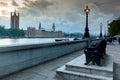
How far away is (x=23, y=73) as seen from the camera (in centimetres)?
687

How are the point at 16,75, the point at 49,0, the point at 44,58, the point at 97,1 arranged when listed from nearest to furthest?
1. the point at 16,75
2. the point at 44,58
3. the point at 49,0
4. the point at 97,1

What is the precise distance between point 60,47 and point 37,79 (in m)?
6.07

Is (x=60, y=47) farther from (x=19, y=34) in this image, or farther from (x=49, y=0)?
(x=19, y=34)

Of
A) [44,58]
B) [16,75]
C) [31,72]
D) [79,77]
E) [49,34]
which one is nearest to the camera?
[79,77]

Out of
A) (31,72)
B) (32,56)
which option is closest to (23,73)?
(31,72)

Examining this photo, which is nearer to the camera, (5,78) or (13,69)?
(5,78)

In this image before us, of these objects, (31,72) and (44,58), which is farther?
(44,58)

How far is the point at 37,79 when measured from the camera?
6.10 meters

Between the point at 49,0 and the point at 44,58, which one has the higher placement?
the point at 49,0

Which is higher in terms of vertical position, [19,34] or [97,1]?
[97,1]

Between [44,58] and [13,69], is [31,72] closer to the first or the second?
[13,69]

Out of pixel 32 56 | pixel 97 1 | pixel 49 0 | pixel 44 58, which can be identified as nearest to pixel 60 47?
pixel 44 58

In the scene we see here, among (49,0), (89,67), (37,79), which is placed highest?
(49,0)

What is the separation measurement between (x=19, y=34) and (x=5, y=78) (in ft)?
216
